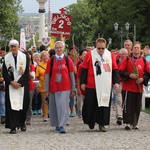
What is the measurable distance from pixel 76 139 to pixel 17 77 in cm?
206

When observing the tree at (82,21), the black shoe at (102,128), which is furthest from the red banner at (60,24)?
the tree at (82,21)

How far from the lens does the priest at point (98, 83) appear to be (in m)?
13.6

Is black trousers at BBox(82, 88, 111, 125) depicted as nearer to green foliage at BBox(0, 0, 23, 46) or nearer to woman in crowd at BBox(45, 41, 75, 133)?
woman in crowd at BBox(45, 41, 75, 133)

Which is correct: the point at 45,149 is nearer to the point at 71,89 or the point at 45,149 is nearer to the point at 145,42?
the point at 71,89

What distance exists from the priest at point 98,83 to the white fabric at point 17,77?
121 cm

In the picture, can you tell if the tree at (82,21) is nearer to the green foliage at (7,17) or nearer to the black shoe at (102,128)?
the green foliage at (7,17)

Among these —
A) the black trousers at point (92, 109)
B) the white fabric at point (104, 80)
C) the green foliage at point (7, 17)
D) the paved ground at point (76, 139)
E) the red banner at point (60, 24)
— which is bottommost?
the paved ground at point (76, 139)

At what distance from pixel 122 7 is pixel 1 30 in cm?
1143

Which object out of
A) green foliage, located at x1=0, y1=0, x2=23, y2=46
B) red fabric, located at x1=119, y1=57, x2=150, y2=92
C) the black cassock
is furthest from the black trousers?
green foliage, located at x1=0, y1=0, x2=23, y2=46

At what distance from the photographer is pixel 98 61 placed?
1361cm

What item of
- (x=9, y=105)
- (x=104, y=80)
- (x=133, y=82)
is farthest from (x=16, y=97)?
(x=133, y=82)

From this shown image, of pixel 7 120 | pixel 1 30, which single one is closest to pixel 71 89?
pixel 7 120

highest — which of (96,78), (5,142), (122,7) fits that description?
(122,7)

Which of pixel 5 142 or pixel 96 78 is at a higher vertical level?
pixel 96 78
